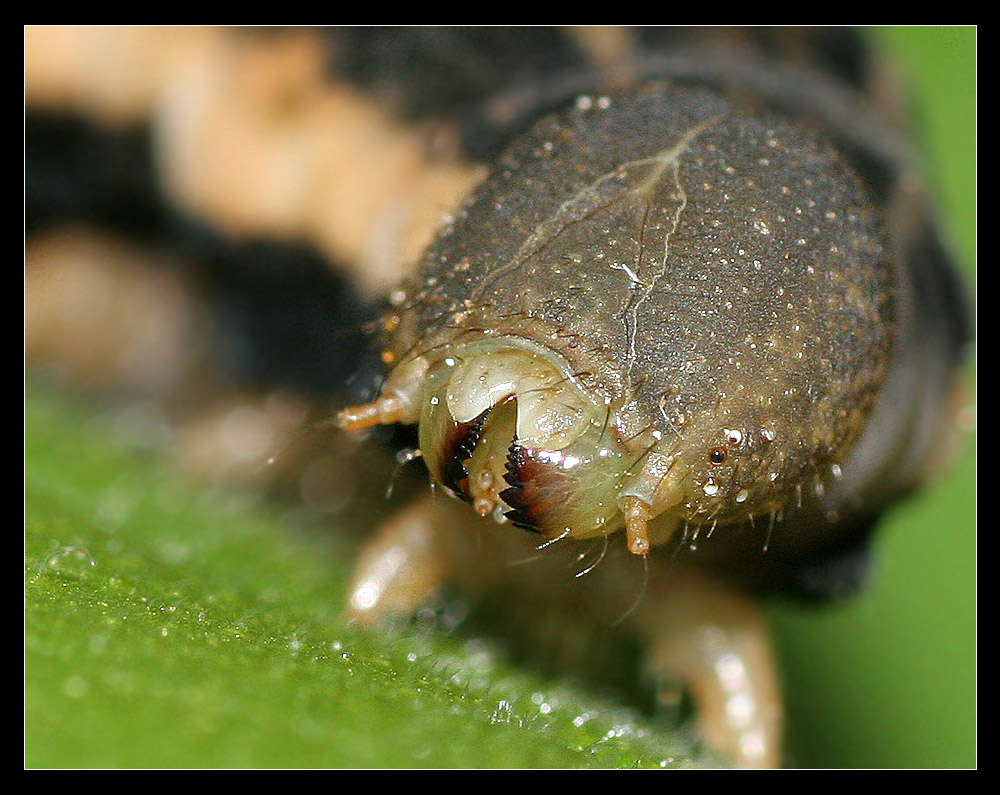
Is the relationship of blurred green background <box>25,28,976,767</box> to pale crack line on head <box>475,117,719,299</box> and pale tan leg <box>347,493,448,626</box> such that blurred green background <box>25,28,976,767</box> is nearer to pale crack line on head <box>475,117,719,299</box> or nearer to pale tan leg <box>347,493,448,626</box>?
pale tan leg <box>347,493,448,626</box>

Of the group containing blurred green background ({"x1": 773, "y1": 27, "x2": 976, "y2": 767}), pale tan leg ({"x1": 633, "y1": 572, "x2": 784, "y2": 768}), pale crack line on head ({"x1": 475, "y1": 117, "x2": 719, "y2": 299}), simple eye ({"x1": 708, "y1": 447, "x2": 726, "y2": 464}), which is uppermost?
pale crack line on head ({"x1": 475, "y1": 117, "x2": 719, "y2": 299})

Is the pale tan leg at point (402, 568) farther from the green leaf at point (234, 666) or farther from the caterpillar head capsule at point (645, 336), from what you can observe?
the caterpillar head capsule at point (645, 336)

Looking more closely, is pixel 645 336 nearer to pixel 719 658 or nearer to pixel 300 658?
pixel 300 658

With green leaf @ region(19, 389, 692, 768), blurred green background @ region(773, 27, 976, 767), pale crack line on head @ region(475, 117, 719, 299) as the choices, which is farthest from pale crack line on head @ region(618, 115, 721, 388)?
blurred green background @ region(773, 27, 976, 767)

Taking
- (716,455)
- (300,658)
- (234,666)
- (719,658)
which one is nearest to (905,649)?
(719,658)

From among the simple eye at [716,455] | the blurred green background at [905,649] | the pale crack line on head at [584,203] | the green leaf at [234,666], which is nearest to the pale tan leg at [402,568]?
the green leaf at [234,666]

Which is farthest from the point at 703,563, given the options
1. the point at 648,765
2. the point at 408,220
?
the point at 408,220

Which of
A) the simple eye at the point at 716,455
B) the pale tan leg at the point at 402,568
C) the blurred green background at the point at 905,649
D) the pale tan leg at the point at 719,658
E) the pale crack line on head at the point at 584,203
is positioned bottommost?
the blurred green background at the point at 905,649
